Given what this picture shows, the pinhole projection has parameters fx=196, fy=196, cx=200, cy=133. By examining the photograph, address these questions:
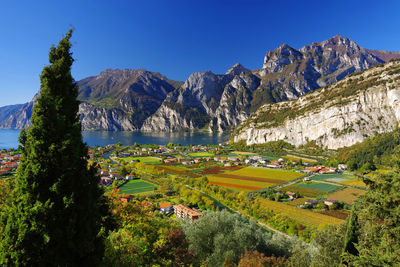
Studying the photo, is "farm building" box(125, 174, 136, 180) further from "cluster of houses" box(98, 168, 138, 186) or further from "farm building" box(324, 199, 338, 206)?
"farm building" box(324, 199, 338, 206)

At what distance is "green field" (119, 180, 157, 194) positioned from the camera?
42.0 metres

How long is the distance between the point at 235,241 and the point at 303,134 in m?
101

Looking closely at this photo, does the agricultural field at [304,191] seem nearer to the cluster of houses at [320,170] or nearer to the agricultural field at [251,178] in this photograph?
the agricultural field at [251,178]

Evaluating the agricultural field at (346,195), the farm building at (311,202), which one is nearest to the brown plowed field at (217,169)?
the farm building at (311,202)

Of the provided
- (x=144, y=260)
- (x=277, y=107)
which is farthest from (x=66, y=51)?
(x=277, y=107)

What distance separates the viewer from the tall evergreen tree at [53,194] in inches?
183

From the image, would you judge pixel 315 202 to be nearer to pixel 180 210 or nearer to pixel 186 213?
pixel 186 213

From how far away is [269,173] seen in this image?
195ft

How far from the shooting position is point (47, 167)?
5.02 metres

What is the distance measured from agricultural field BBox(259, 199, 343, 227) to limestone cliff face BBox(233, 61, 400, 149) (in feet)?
211

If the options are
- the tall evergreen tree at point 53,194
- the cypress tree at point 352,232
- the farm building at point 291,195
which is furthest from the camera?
the farm building at point 291,195

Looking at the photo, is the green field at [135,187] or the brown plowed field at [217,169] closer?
the green field at [135,187]

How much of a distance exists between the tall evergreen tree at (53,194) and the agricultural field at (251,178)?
42.7 m

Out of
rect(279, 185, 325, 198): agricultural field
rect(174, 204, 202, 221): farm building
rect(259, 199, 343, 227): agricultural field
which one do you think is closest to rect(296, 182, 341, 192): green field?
rect(279, 185, 325, 198): agricultural field
